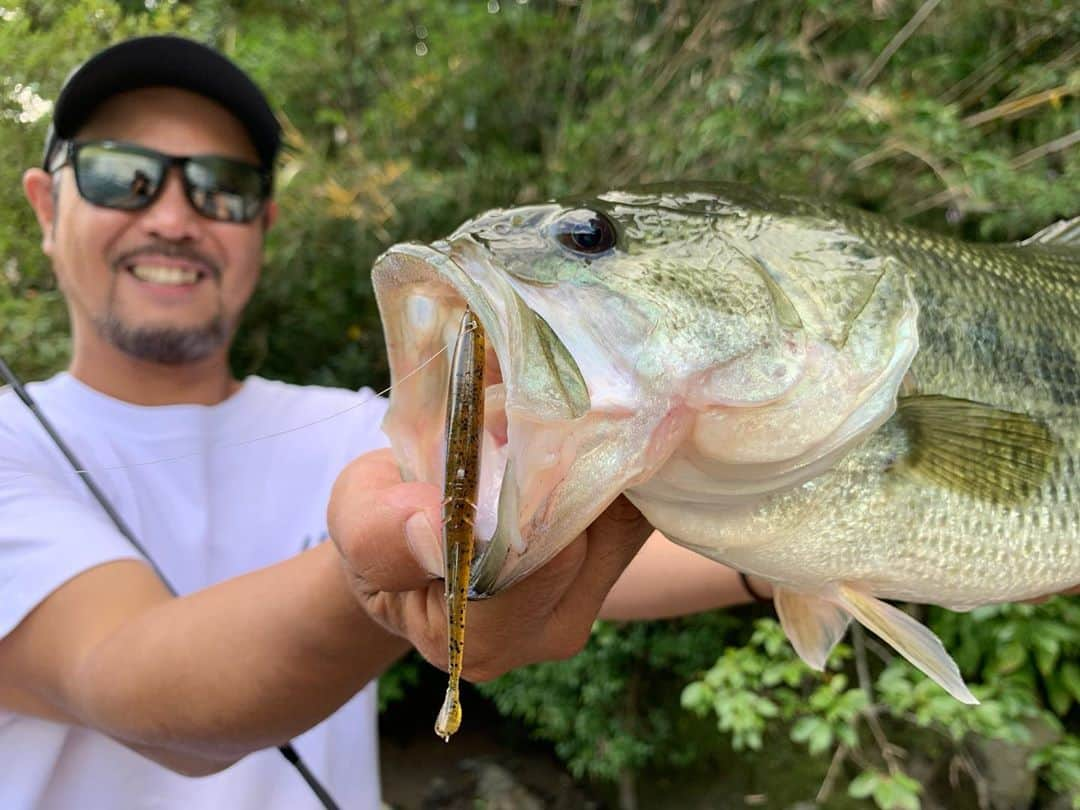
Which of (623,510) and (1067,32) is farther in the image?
(1067,32)

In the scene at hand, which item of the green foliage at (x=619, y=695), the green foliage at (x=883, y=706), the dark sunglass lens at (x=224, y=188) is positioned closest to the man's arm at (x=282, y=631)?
the dark sunglass lens at (x=224, y=188)

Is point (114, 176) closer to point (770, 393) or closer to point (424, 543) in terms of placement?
point (424, 543)

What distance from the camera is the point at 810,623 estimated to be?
1.08 m

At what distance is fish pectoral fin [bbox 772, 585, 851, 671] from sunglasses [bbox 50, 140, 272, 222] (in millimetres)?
1411

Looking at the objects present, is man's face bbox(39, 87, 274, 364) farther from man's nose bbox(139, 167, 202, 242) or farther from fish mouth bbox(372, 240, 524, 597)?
fish mouth bbox(372, 240, 524, 597)

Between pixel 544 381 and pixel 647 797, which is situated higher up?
pixel 544 381

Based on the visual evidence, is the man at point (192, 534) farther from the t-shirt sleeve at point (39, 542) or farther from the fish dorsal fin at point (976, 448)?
the fish dorsal fin at point (976, 448)

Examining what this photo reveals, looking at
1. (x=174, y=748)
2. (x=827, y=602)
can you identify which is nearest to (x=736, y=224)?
(x=827, y=602)

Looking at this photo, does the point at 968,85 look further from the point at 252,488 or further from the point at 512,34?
the point at 252,488

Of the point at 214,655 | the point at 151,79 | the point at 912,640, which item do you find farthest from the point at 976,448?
the point at 151,79

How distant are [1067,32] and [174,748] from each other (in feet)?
10.5

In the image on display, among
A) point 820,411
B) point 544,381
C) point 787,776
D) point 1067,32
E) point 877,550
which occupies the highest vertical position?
point 1067,32

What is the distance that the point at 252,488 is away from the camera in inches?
64.5

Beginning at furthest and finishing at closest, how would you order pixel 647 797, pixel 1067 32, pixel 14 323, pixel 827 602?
pixel 647 797 → pixel 1067 32 → pixel 14 323 → pixel 827 602
